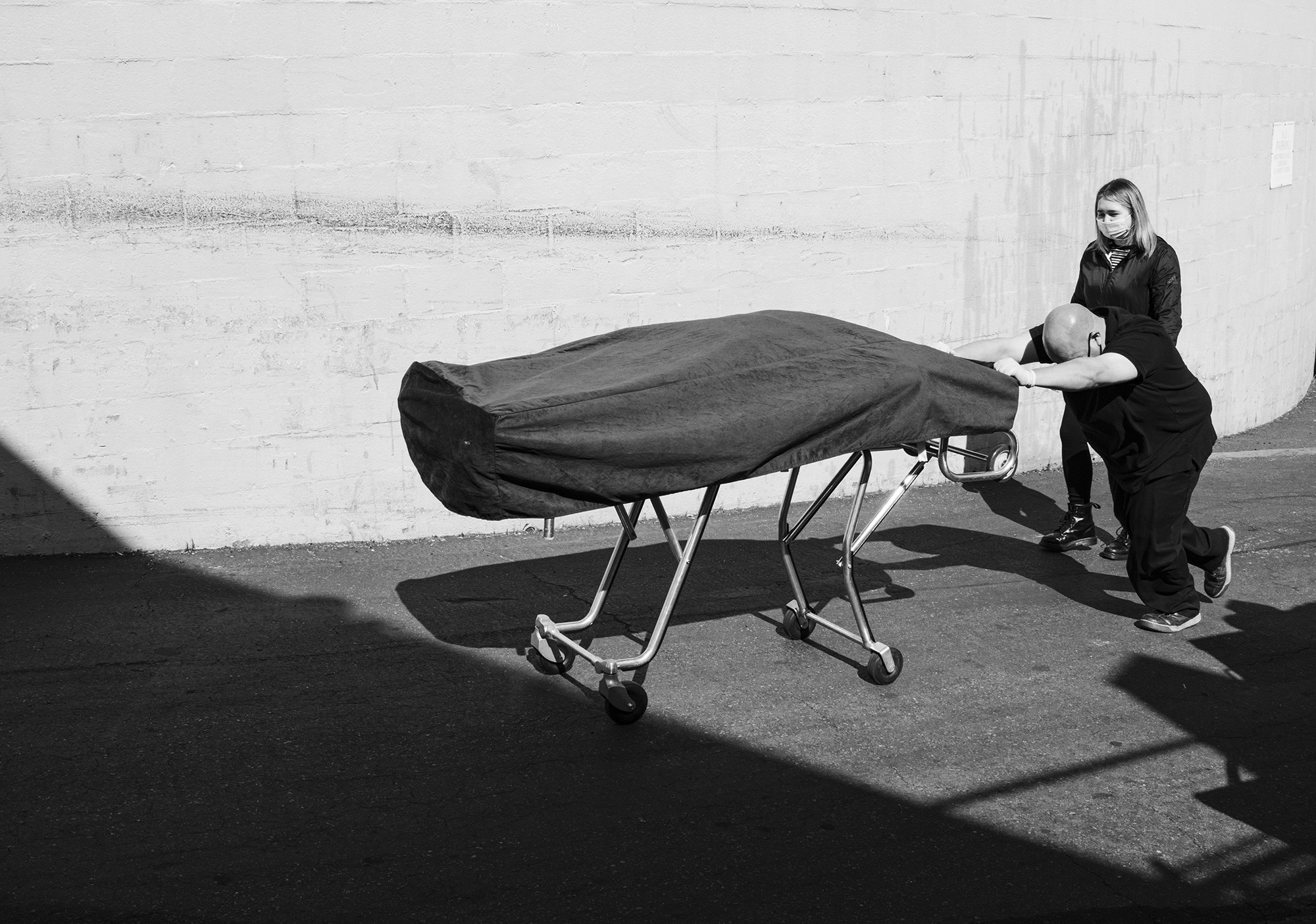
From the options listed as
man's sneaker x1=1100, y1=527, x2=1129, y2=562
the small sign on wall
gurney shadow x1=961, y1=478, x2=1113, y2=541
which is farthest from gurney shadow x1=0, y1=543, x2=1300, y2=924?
the small sign on wall

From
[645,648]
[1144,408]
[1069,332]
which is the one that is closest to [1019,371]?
[1069,332]

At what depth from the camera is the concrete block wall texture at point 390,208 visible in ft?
23.6

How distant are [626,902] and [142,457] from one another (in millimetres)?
4606

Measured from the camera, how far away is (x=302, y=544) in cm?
781

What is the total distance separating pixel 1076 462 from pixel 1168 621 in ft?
5.24

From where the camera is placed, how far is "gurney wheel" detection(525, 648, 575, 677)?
5859 millimetres

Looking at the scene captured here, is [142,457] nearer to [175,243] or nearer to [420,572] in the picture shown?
[175,243]

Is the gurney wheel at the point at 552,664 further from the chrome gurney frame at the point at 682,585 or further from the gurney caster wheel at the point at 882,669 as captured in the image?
the gurney caster wheel at the point at 882,669

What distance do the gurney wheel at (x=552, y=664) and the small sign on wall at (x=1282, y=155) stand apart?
918cm

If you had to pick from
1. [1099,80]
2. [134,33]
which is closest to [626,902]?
[134,33]

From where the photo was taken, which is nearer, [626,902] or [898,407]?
[626,902]

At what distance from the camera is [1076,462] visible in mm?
7859

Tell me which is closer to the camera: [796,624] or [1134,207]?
[796,624]

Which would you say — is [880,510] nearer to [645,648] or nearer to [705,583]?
[645,648]
